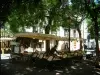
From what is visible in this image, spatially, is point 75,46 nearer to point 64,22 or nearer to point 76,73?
point 64,22

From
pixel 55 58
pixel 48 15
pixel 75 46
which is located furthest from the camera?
pixel 75 46

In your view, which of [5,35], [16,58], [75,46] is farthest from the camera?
[75,46]

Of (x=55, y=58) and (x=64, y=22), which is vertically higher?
(x=64, y=22)

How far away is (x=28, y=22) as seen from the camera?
28234mm

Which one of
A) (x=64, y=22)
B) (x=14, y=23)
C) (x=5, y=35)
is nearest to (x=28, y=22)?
(x=14, y=23)

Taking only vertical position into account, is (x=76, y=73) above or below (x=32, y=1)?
below

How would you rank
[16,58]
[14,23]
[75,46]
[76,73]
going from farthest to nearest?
1. [75,46]
2. [14,23]
3. [16,58]
4. [76,73]

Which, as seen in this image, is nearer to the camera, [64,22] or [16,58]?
[16,58]

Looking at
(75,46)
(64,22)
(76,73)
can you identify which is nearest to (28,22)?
(64,22)

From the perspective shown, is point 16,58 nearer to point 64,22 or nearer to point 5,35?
point 64,22

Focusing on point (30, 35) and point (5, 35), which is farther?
point (5, 35)

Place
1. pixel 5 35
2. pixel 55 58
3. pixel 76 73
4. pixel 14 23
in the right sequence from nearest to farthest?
pixel 76 73, pixel 55 58, pixel 14 23, pixel 5 35

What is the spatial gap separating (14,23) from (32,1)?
14053mm

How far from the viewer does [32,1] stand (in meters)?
15.8
